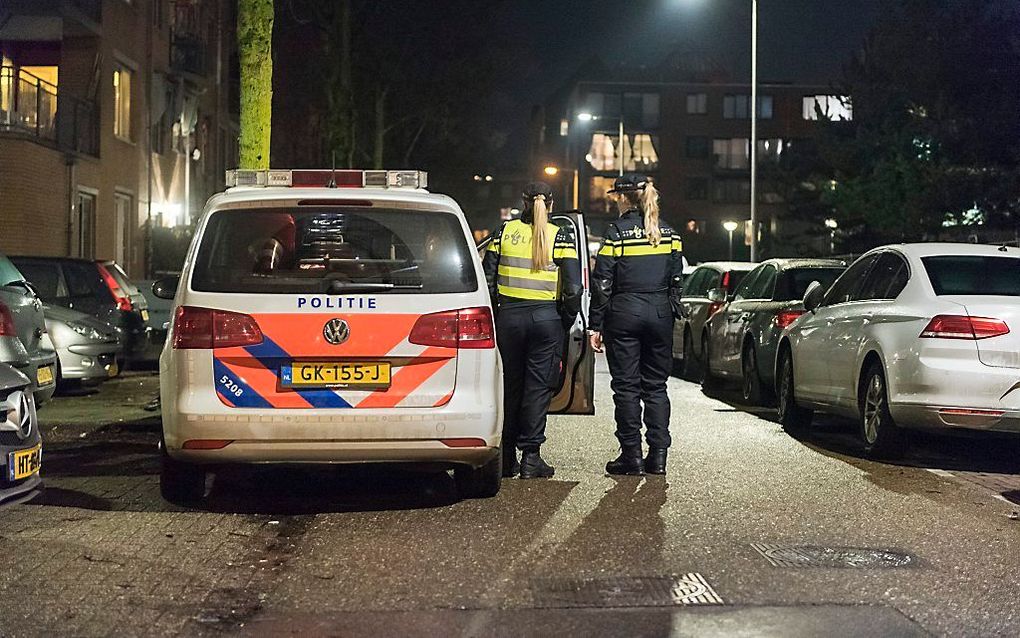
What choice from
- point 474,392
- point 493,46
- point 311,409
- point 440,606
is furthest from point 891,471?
point 493,46

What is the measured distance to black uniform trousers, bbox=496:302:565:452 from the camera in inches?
364

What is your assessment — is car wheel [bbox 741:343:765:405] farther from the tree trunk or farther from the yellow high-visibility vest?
the yellow high-visibility vest

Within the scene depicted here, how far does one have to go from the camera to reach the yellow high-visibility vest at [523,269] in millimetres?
9250

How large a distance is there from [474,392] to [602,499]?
1.28 meters

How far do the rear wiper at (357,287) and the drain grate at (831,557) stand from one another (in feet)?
7.43

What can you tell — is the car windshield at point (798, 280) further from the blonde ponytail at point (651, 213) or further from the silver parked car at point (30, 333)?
the silver parked car at point (30, 333)

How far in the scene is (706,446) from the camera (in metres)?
11.2

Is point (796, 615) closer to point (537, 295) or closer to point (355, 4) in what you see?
point (537, 295)

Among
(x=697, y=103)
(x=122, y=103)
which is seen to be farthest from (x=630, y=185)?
(x=697, y=103)

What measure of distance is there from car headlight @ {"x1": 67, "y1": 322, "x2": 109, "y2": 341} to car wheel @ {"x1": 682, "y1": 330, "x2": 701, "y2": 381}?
7.38 metres

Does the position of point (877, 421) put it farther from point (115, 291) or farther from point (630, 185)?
point (115, 291)

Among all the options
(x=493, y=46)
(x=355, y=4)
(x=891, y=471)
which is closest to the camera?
(x=891, y=471)

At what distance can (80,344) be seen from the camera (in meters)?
15.0

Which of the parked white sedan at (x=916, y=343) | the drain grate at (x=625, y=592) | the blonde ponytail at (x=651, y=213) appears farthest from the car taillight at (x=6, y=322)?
the parked white sedan at (x=916, y=343)
